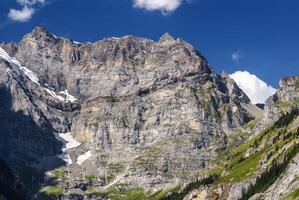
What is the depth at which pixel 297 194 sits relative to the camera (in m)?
180

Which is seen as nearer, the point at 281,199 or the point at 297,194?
the point at 297,194

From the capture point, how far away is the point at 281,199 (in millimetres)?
197875

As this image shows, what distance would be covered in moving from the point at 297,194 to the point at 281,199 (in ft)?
61.5
